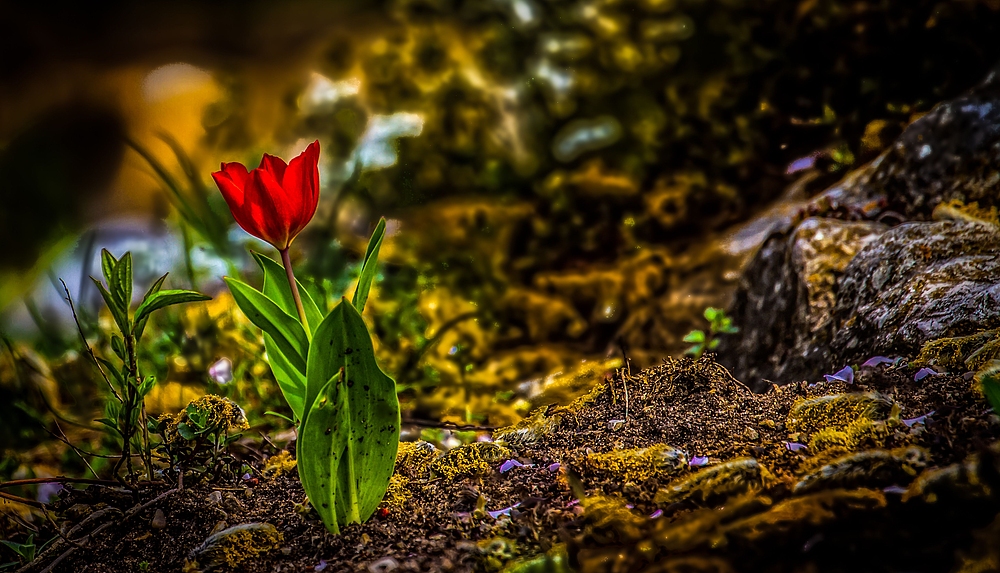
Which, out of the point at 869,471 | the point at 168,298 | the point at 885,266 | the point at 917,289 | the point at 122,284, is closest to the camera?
the point at 869,471

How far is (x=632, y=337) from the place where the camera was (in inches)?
108

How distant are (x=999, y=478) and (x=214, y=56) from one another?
3.91 m

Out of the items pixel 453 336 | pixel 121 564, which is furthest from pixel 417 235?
pixel 121 564

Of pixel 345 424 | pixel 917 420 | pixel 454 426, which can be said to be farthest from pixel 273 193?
pixel 917 420

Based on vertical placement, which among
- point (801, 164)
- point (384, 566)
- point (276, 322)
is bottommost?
point (384, 566)

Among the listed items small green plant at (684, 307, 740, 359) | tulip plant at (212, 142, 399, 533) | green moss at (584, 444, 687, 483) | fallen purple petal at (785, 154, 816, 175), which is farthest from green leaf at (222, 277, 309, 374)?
fallen purple petal at (785, 154, 816, 175)

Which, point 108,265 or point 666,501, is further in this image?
point 108,265

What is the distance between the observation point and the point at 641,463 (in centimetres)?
116

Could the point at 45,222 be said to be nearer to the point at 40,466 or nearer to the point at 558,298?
the point at 40,466

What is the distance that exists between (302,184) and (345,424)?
1.40ft

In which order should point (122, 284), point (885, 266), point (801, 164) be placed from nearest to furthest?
point (122, 284)
point (885, 266)
point (801, 164)

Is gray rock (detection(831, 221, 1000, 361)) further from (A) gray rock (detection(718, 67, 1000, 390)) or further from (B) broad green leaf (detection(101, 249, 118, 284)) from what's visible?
(B) broad green leaf (detection(101, 249, 118, 284))

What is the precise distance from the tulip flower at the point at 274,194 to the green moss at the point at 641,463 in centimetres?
61

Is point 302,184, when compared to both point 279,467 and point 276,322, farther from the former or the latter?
point 279,467
